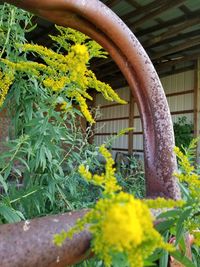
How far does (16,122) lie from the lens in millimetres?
687

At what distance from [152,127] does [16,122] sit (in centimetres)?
39

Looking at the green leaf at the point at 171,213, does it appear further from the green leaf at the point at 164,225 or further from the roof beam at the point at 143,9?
the roof beam at the point at 143,9

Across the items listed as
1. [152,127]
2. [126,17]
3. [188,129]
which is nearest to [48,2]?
[152,127]

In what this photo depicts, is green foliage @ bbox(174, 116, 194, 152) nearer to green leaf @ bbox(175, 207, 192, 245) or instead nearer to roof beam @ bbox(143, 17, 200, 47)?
roof beam @ bbox(143, 17, 200, 47)

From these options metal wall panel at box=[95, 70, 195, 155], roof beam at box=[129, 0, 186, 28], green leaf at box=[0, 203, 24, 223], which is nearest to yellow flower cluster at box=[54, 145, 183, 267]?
green leaf at box=[0, 203, 24, 223]

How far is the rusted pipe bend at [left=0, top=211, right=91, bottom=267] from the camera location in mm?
181

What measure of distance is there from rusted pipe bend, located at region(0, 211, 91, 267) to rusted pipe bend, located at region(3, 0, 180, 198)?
0.44 ft

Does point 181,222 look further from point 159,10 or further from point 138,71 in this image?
point 159,10

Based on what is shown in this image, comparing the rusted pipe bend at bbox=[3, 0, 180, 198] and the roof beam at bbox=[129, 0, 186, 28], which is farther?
the roof beam at bbox=[129, 0, 186, 28]

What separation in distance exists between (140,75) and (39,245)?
23 cm

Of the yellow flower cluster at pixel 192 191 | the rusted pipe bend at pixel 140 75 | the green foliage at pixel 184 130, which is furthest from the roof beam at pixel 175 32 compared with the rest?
the yellow flower cluster at pixel 192 191

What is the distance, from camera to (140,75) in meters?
0.37

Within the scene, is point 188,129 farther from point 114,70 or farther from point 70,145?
point 70,145

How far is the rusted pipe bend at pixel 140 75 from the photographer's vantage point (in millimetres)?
329
